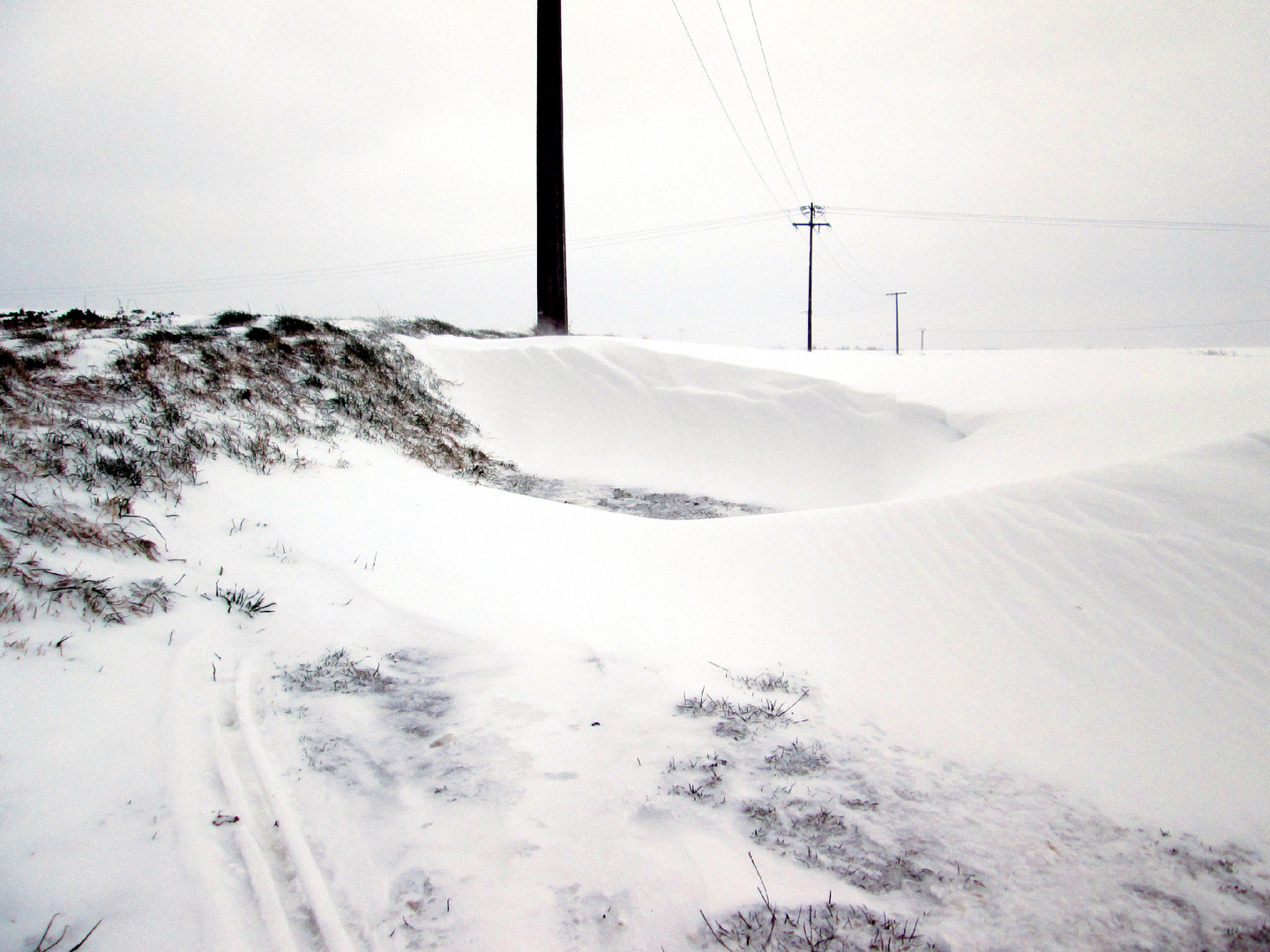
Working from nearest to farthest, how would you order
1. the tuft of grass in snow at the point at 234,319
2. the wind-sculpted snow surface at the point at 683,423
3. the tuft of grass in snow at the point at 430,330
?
the wind-sculpted snow surface at the point at 683,423
the tuft of grass in snow at the point at 234,319
the tuft of grass in snow at the point at 430,330

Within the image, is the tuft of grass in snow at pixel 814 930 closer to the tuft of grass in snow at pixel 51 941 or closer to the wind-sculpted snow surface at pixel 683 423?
the tuft of grass in snow at pixel 51 941

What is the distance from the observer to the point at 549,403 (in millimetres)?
10430

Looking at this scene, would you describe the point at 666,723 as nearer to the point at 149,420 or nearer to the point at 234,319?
the point at 149,420

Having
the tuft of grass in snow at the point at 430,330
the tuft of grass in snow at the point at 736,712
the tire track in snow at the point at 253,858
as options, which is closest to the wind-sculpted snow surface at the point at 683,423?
the tuft of grass in snow at the point at 430,330

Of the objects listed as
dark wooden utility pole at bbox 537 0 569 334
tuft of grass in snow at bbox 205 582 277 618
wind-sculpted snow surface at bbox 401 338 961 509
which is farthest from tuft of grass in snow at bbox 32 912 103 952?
dark wooden utility pole at bbox 537 0 569 334

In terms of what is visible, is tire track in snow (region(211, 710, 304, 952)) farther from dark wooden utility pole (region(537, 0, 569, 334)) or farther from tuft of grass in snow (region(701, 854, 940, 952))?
dark wooden utility pole (region(537, 0, 569, 334))

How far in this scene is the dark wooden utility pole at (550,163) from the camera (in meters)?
12.3

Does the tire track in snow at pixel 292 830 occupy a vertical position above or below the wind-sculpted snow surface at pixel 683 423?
below

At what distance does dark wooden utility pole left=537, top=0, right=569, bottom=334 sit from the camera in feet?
40.4

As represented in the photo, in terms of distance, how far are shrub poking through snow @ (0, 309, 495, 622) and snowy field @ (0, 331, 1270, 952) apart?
0.19 m

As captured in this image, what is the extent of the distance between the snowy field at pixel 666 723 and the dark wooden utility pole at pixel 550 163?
8.11 metres

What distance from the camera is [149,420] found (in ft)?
16.5

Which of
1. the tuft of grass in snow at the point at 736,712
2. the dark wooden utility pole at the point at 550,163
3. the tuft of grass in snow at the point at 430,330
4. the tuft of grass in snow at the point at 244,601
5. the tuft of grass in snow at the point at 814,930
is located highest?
the dark wooden utility pole at the point at 550,163

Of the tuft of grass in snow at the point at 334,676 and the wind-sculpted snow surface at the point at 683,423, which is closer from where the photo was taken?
the tuft of grass in snow at the point at 334,676
